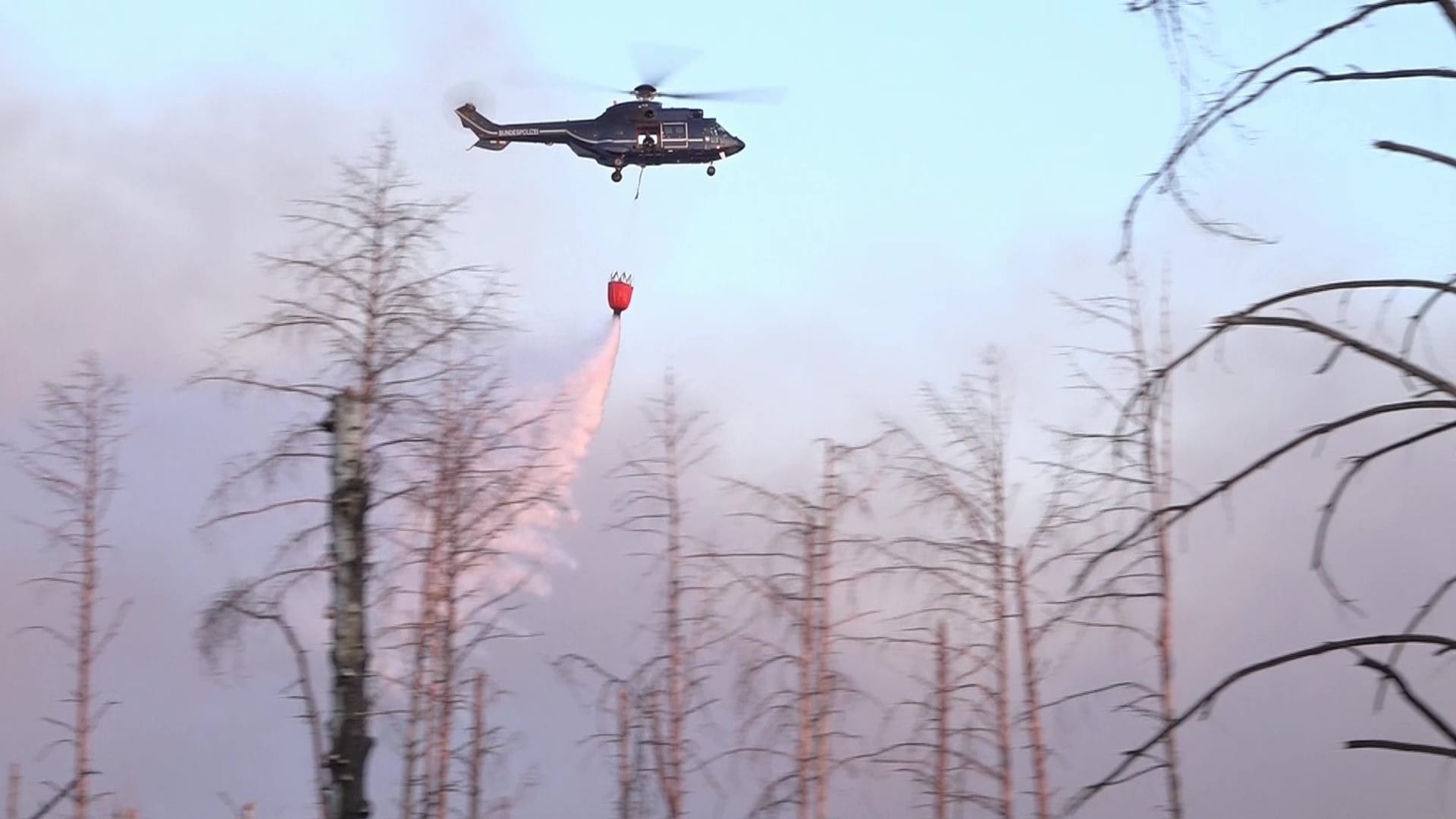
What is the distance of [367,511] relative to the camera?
945 cm

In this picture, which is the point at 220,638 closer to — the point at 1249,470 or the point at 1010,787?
the point at 1249,470

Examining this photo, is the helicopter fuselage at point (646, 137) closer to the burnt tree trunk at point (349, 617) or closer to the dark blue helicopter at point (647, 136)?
the dark blue helicopter at point (647, 136)

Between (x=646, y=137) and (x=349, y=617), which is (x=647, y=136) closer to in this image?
(x=646, y=137)

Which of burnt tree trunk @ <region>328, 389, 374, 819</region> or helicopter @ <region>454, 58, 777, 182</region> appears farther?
helicopter @ <region>454, 58, 777, 182</region>

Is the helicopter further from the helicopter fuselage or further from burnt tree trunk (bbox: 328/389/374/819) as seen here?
burnt tree trunk (bbox: 328/389/374/819)

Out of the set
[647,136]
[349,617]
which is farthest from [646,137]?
[349,617]

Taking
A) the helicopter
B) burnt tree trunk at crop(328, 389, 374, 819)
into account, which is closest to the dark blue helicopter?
the helicopter

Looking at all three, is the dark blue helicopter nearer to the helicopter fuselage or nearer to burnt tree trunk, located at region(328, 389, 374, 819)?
the helicopter fuselage

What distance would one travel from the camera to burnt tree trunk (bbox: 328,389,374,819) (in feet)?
28.4

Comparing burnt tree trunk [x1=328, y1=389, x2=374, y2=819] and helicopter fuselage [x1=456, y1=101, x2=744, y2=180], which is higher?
helicopter fuselage [x1=456, y1=101, x2=744, y2=180]

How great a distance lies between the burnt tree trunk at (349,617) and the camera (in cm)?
866

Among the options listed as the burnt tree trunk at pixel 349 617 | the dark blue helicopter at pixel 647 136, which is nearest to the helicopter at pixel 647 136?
the dark blue helicopter at pixel 647 136

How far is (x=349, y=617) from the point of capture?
9.05 metres

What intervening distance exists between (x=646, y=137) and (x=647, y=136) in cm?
2
